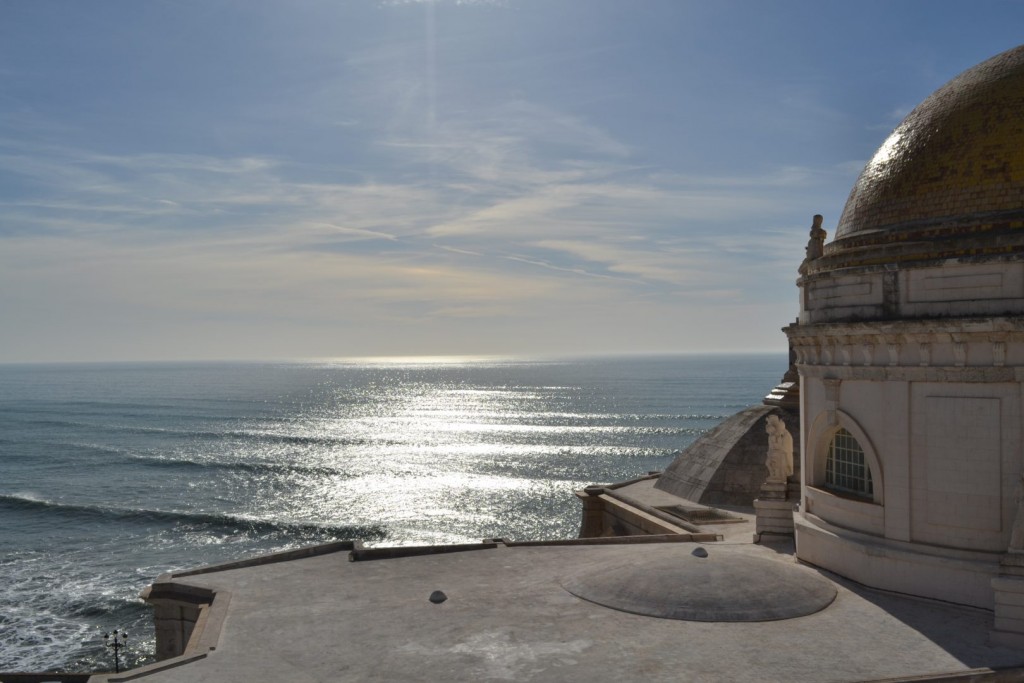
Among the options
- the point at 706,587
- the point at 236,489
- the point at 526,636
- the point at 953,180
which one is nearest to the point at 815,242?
the point at 953,180

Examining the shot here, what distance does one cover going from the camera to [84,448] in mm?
105062

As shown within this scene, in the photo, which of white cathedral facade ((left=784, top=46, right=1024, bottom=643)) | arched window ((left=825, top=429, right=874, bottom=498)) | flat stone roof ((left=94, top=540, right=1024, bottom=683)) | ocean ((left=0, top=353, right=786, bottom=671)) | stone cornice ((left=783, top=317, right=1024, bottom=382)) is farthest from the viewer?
ocean ((left=0, top=353, right=786, bottom=671))

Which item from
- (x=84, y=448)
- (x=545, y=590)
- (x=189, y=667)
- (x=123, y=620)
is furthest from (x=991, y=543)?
(x=84, y=448)

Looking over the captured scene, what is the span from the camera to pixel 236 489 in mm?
78125

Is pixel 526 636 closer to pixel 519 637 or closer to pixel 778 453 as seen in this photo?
pixel 519 637

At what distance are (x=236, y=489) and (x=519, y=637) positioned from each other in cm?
6464

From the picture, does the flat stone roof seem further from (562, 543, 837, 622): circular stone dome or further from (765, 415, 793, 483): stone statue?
(765, 415, 793, 483): stone statue

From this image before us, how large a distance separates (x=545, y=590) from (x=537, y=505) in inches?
1998

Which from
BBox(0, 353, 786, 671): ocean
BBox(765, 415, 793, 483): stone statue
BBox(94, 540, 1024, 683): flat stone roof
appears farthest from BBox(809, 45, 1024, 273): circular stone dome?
BBox(0, 353, 786, 671): ocean

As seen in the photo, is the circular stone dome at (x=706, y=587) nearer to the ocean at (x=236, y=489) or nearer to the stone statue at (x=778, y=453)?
the stone statue at (x=778, y=453)

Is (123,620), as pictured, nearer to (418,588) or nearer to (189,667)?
(418,588)

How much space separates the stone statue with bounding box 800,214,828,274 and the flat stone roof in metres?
8.33

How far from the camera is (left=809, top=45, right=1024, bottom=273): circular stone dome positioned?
67.1 feet

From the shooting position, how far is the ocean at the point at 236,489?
45.8m
